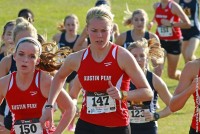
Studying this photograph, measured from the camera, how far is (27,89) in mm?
6926

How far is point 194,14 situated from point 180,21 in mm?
811

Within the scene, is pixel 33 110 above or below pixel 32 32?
below

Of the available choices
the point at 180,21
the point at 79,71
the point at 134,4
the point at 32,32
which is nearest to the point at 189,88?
the point at 79,71

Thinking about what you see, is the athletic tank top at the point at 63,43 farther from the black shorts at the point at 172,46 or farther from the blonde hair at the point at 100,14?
the blonde hair at the point at 100,14

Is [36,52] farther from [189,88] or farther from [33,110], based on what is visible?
[189,88]

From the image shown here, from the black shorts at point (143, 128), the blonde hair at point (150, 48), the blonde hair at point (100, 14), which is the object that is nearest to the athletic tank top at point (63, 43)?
the blonde hair at point (150, 48)

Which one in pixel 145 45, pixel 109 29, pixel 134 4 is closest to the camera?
pixel 109 29

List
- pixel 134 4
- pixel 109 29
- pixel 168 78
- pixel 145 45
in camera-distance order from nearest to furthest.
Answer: pixel 109 29
pixel 145 45
pixel 168 78
pixel 134 4

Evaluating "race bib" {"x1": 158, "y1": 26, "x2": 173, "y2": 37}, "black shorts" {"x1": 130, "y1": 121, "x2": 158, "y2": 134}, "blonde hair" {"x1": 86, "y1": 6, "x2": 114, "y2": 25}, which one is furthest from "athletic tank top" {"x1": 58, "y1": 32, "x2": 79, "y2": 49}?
"blonde hair" {"x1": 86, "y1": 6, "x2": 114, "y2": 25}

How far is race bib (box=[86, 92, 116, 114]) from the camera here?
688 centimetres

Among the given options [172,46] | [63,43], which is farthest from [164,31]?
[63,43]

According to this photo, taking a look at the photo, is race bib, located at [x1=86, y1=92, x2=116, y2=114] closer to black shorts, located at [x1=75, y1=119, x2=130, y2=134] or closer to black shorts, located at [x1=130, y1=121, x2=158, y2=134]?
black shorts, located at [x1=75, y1=119, x2=130, y2=134]

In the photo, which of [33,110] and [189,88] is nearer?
[189,88]

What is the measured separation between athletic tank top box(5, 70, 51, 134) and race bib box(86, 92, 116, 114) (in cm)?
40
